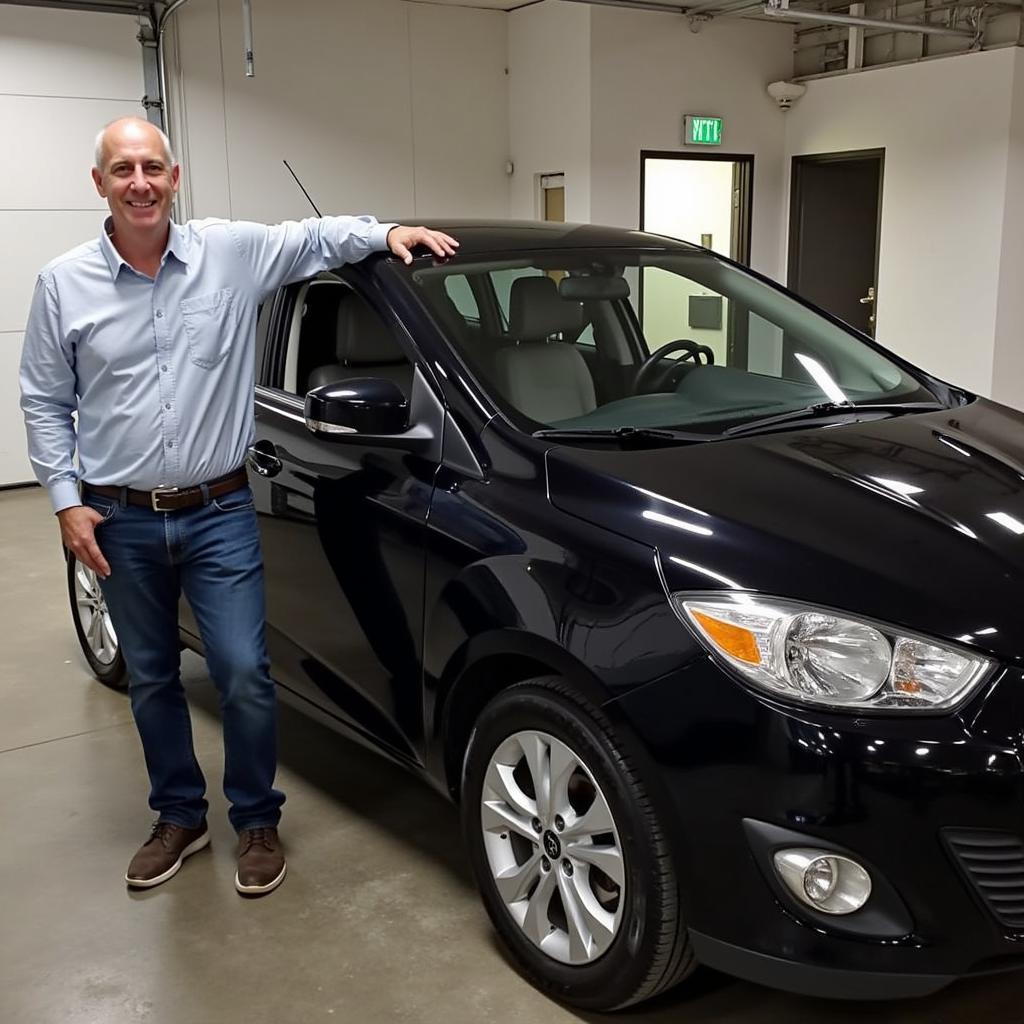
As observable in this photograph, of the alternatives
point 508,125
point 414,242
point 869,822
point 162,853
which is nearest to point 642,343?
point 414,242

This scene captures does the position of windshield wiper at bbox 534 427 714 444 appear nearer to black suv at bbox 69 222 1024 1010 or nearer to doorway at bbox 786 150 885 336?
black suv at bbox 69 222 1024 1010

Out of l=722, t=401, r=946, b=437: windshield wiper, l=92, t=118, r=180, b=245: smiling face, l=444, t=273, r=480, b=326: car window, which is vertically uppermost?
l=92, t=118, r=180, b=245: smiling face

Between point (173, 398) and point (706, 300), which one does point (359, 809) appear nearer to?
point (173, 398)

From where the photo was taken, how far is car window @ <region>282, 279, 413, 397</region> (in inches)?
96.2

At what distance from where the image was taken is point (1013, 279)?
7.48 m

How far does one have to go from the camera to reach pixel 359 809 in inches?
109

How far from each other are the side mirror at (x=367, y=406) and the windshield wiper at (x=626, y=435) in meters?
0.29

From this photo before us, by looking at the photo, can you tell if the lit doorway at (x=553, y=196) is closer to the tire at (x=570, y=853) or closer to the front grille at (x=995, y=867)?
the tire at (x=570, y=853)

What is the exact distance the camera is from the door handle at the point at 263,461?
2.55 meters

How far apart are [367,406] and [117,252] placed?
0.58 metres

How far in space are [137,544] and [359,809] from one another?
0.88 m

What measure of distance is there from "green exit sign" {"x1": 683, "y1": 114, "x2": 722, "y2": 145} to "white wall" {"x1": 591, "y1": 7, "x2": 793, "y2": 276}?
0.19ft

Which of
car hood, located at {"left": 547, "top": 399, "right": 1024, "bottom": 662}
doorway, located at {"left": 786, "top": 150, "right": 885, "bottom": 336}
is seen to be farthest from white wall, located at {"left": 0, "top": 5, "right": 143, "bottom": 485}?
car hood, located at {"left": 547, "top": 399, "right": 1024, "bottom": 662}

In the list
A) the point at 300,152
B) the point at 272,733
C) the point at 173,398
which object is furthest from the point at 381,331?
the point at 300,152
